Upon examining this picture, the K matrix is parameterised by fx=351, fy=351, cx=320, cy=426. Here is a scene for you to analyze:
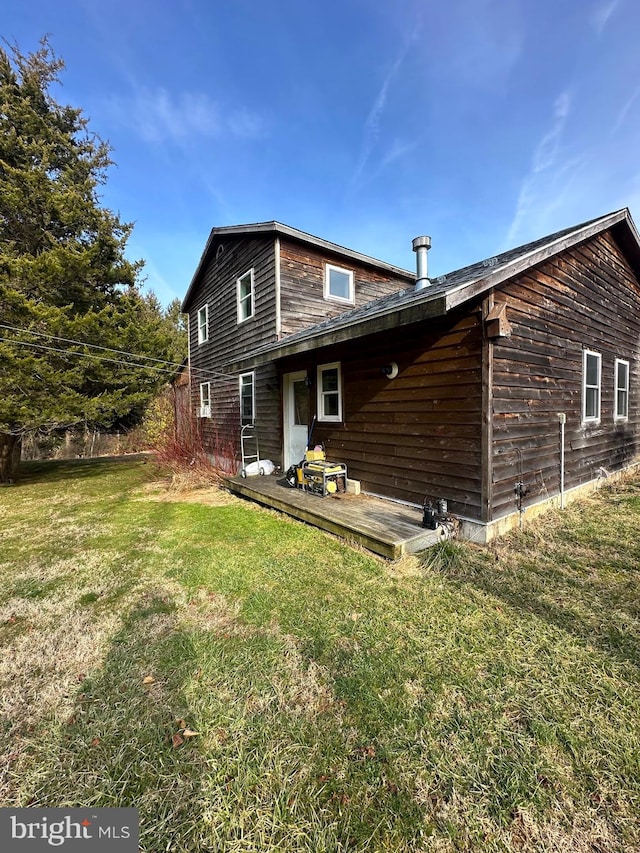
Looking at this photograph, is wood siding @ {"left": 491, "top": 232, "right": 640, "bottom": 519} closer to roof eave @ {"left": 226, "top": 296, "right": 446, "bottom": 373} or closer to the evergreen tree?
roof eave @ {"left": 226, "top": 296, "right": 446, "bottom": 373}

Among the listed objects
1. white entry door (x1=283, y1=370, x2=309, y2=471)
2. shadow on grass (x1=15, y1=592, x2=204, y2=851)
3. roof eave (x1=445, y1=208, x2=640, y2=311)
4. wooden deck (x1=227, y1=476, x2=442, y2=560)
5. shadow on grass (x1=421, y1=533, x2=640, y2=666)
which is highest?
roof eave (x1=445, y1=208, x2=640, y2=311)

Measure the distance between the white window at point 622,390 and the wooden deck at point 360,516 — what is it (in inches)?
227

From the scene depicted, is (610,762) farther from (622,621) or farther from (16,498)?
(16,498)

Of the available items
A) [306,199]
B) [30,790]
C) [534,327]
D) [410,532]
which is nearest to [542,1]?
[534,327]

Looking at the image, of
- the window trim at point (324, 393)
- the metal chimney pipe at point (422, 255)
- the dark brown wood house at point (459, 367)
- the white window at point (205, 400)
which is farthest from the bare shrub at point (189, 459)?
the metal chimney pipe at point (422, 255)

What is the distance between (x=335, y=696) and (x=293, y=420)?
619cm

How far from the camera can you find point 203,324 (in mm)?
12312

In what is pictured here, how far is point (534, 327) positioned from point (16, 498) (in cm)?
1010

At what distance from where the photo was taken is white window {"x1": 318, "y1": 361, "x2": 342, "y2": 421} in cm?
638

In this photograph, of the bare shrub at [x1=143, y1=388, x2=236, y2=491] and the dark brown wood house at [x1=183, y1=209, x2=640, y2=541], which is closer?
the dark brown wood house at [x1=183, y1=209, x2=640, y2=541]

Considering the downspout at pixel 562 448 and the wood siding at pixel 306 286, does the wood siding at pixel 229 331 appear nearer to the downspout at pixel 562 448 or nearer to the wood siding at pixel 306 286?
the wood siding at pixel 306 286

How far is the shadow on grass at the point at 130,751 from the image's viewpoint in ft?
4.97

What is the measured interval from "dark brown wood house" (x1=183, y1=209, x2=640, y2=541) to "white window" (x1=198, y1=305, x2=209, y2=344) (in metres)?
2.49

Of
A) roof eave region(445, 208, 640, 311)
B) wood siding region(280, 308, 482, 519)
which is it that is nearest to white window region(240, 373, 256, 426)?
wood siding region(280, 308, 482, 519)
